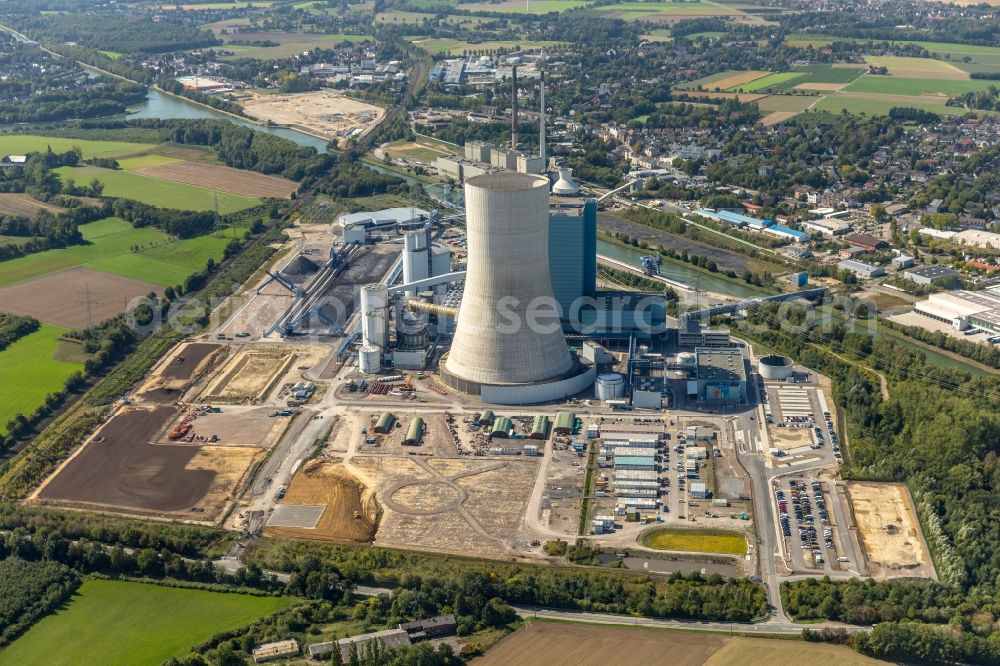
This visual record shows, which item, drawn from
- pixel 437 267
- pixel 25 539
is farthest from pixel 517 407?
pixel 25 539

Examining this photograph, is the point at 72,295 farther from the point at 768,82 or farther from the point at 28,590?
the point at 768,82

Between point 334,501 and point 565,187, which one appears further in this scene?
point 565,187

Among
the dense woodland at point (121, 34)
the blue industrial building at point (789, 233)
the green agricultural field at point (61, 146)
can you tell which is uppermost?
the dense woodland at point (121, 34)

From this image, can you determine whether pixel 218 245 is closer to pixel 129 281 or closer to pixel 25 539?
pixel 129 281

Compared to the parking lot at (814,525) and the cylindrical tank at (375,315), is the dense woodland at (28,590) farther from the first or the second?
the parking lot at (814,525)

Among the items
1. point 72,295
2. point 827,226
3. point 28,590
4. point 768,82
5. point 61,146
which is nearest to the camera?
point 28,590

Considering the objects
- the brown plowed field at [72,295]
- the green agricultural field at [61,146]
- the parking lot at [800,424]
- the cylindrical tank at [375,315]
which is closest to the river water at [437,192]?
the parking lot at [800,424]

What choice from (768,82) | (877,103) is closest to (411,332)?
(877,103)
